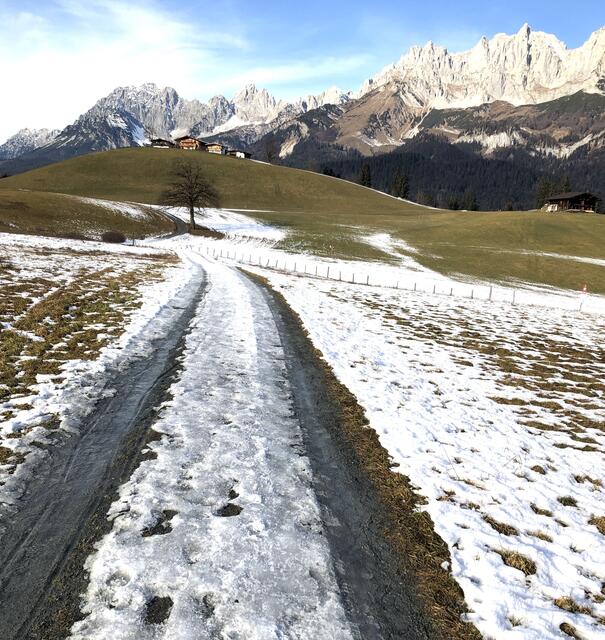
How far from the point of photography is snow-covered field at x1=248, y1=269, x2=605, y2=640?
5168mm

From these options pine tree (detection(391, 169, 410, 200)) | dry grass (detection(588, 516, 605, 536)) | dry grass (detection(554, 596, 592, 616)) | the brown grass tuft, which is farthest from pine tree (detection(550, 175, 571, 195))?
dry grass (detection(554, 596, 592, 616))

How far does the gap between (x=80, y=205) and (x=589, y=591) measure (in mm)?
90568

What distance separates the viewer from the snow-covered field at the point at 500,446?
17.0 feet

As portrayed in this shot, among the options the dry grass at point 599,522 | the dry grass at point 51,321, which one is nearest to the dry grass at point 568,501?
the dry grass at point 599,522

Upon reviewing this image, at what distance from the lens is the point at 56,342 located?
42.7 ft

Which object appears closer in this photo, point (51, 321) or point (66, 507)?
point (66, 507)

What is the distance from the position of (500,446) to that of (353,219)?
335 ft

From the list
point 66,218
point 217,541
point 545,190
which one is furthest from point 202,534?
point 545,190

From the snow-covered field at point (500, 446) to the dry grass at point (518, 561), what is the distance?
0.03m

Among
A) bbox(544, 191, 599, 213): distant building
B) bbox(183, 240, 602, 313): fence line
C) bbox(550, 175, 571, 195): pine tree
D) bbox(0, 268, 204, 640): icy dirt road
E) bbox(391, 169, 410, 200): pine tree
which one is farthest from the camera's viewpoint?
bbox(391, 169, 410, 200): pine tree

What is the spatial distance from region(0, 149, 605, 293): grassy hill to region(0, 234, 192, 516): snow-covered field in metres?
47.3

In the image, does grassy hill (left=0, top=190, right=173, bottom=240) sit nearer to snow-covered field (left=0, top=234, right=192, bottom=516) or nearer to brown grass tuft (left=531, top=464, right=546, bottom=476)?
snow-covered field (left=0, top=234, right=192, bottom=516)

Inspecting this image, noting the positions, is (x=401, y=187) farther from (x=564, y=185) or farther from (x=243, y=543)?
(x=243, y=543)

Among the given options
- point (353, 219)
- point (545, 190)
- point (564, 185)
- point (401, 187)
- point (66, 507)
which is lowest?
point (66, 507)
